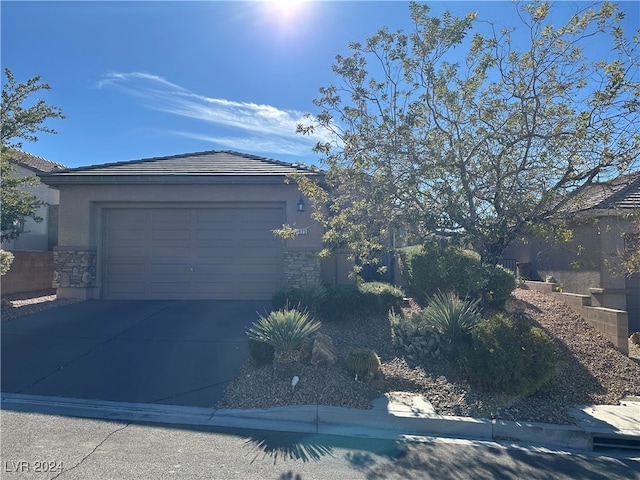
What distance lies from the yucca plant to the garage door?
536 centimetres

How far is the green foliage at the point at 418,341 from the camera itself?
7.42 metres

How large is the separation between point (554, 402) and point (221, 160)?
11.2m

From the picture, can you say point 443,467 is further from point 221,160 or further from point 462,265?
point 221,160

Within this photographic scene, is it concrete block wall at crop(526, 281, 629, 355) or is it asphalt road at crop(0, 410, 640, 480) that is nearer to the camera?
asphalt road at crop(0, 410, 640, 480)

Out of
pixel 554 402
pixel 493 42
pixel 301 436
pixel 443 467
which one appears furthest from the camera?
pixel 493 42

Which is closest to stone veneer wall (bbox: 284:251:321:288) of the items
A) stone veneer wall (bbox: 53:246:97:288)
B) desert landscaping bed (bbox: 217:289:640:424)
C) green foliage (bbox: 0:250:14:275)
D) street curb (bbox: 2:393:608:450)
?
desert landscaping bed (bbox: 217:289:640:424)

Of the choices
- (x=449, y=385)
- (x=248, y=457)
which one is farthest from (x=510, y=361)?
(x=248, y=457)

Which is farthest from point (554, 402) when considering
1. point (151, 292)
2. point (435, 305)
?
point (151, 292)

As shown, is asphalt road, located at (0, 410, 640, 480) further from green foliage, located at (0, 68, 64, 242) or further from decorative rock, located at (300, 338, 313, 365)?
green foliage, located at (0, 68, 64, 242)

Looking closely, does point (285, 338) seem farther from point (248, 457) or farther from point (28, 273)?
point (28, 273)

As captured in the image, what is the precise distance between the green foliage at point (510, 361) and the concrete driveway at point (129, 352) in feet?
11.9

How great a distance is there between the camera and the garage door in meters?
12.4

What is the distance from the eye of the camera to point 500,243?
24.2 feet

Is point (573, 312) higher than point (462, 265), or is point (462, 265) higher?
point (462, 265)
